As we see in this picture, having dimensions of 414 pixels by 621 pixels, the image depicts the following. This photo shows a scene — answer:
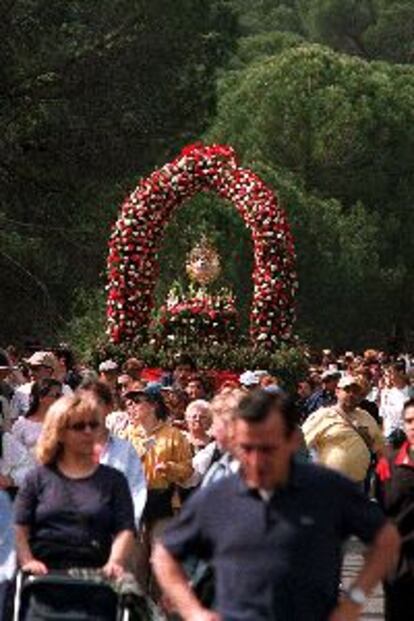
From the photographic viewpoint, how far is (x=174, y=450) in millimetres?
14750

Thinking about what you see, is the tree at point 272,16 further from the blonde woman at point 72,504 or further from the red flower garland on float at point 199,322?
the blonde woman at point 72,504

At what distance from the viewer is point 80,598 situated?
8922 millimetres

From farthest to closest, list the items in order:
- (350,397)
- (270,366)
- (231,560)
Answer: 1. (270,366)
2. (350,397)
3. (231,560)

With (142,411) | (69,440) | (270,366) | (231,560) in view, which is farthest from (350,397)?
(270,366)

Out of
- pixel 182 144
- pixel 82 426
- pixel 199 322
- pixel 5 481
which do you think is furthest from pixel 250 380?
pixel 182 144

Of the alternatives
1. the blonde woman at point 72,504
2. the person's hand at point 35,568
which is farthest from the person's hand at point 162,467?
the person's hand at point 35,568

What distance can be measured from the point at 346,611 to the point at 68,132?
129 ft

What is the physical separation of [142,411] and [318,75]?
53.9m

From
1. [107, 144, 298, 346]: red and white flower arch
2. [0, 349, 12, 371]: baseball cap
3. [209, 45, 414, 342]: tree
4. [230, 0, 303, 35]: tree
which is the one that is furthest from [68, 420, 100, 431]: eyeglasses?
[230, 0, 303, 35]: tree

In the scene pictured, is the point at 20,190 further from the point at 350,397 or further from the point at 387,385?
the point at 350,397

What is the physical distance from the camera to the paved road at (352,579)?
48.3 feet

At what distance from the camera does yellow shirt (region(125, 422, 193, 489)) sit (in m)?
14.6

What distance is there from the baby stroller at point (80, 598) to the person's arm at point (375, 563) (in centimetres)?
171

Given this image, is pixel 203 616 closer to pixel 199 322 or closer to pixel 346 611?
pixel 346 611
